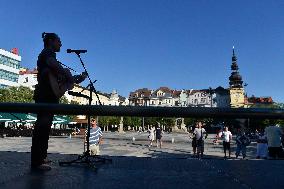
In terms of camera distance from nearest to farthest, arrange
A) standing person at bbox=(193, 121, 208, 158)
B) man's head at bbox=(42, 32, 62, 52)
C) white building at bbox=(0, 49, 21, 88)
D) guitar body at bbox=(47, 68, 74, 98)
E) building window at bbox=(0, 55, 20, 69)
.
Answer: guitar body at bbox=(47, 68, 74, 98)
man's head at bbox=(42, 32, 62, 52)
standing person at bbox=(193, 121, 208, 158)
white building at bbox=(0, 49, 21, 88)
building window at bbox=(0, 55, 20, 69)

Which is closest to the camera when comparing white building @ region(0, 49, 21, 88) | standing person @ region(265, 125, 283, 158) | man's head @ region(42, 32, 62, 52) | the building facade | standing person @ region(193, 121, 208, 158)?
man's head @ region(42, 32, 62, 52)

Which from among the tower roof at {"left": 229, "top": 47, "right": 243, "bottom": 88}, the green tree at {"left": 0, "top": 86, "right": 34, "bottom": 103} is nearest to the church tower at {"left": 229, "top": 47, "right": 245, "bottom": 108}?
the tower roof at {"left": 229, "top": 47, "right": 243, "bottom": 88}

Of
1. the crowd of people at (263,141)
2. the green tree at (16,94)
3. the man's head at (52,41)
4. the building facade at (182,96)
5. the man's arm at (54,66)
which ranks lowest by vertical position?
the crowd of people at (263,141)

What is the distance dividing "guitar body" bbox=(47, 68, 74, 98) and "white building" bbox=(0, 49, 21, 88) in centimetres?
7091

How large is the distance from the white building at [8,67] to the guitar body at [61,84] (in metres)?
70.9

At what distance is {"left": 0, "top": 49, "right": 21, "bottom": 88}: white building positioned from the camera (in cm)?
6956

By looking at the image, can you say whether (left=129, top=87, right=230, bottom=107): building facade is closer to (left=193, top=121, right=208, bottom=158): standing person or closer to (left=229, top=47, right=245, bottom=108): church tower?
(left=229, top=47, right=245, bottom=108): church tower

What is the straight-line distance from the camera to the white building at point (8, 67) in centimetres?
6956

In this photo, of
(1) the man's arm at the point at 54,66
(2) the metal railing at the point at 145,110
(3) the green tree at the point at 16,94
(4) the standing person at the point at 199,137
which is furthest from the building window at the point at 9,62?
(2) the metal railing at the point at 145,110

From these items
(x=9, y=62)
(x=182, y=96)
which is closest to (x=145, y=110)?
(x=9, y=62)

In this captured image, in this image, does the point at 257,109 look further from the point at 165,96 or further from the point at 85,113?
the point at 165,96

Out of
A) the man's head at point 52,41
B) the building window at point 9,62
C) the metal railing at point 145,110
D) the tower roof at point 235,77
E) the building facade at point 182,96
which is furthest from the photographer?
the building facade at point 182,96

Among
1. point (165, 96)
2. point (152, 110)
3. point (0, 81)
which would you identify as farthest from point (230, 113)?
point (165, 96)

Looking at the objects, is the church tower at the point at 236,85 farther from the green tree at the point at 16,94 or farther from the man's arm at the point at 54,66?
the man's arm at the point at 54,66
